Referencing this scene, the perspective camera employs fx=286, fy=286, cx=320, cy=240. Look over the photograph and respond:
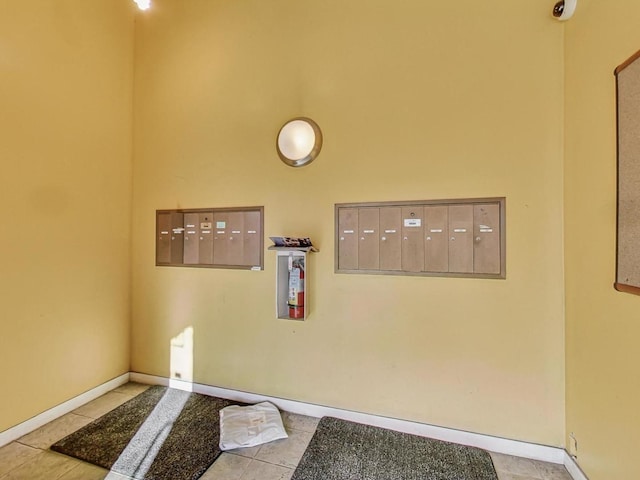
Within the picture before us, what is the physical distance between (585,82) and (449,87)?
0.71m

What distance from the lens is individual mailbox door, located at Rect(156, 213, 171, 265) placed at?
2.65m

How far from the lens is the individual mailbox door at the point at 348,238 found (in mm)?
2131

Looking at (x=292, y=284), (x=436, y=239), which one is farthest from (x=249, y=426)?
(x=436, y=239)

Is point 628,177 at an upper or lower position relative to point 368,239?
upper

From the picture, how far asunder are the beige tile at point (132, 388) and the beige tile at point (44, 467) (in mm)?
715

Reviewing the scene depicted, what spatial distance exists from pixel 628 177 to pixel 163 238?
3181 millimetres

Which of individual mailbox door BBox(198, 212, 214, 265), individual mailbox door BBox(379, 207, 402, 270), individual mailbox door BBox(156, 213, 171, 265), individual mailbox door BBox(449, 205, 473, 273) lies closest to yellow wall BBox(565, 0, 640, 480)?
individual mailbox door BBox(449, 205, 473, 273)

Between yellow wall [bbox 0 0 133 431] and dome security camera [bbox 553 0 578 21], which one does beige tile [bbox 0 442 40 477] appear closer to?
yellow wall [bbox 0 0 133 431]

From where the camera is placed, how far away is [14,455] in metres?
1.80

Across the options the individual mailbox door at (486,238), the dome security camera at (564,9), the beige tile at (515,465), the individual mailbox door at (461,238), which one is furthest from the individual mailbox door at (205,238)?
the dome security camera at (564,9)

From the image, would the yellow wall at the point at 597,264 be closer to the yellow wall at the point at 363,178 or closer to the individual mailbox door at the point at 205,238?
the yellow wall at the point at 363,178

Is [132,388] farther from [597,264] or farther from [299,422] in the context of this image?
[597,264]

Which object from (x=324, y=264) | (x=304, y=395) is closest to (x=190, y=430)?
(x=304, y=395)

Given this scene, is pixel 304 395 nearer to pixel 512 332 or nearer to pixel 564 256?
pixel 512 332
